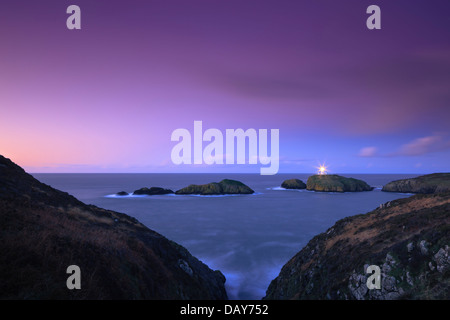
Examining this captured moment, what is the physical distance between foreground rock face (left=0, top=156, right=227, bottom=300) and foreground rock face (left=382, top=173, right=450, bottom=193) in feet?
420

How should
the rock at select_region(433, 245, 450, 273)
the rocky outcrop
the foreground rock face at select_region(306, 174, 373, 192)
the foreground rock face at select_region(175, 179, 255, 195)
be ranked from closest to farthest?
the rock at select_region(433, 245, 450, 273) → the foreground rock face at select_region(175, 179, 255, 195) → the foreground rock face at select_region(306, 174, 373, 192) → the rocky outcrop

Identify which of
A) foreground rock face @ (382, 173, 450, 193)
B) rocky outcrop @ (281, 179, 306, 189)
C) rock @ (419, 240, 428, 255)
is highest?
rock @ (419, 240, 428, 255)

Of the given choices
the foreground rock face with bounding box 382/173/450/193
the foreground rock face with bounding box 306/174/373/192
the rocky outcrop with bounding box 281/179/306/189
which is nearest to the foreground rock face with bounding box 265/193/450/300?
the foreground rock face with bounding box 306/174/373/192

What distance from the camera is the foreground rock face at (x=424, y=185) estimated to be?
3745 inches

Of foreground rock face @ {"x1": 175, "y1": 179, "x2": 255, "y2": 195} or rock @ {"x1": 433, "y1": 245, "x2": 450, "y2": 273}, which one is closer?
rock @ {"x1": 433, "y1": 245, "x2": 450, "y2": 273}

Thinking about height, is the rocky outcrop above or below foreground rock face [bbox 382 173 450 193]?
below

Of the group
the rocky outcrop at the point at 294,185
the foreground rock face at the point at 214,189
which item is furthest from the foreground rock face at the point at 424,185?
the foreground rock face at the point at 214,189

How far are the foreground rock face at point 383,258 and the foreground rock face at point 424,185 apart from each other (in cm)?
11121

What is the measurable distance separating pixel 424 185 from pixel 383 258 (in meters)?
133

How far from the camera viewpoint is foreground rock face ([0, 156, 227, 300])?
736 centimetres

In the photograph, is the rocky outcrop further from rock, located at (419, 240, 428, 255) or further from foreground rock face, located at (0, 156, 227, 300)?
rock, located at (419, 240, 428, 255)

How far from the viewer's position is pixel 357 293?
10.8m

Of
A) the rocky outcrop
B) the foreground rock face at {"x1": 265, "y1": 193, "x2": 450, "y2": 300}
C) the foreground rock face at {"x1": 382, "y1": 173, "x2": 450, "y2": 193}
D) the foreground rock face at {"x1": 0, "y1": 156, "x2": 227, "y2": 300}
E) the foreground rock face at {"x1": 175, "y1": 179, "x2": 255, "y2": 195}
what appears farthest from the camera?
the rocky outcrop
